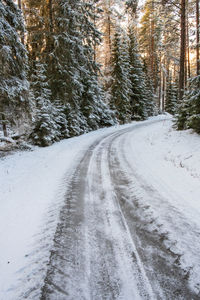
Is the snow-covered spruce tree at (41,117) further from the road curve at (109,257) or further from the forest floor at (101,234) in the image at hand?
the road curve at (109,257)

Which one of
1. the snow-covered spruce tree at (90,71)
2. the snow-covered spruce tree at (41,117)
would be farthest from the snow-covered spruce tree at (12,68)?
the snow-covered spruce tree at (90,71)

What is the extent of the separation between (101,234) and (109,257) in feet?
1.54

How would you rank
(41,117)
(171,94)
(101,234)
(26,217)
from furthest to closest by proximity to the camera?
(171,94) → (41,117) → (26,217) → (101,234)

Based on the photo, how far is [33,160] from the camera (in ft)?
25.2

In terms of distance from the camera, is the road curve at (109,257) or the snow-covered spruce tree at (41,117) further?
the snow-covered spruce tree at (41,117)

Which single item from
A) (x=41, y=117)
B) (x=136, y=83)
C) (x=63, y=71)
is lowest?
(x=41, y=117)

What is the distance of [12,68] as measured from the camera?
8344 mm

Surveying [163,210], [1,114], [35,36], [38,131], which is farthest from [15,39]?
[163,210]

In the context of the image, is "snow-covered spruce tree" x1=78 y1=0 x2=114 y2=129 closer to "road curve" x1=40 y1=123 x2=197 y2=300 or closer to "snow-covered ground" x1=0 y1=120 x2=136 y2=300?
"snow-covered ground" x1=0 y1=120 x2=136 y2=300

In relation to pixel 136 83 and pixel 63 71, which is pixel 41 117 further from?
pixel 136 83

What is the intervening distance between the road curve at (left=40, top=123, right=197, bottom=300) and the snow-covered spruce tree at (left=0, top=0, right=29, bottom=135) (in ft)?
21.6

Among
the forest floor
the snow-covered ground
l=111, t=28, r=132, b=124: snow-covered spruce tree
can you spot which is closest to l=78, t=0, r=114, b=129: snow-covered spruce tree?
l=111, t=28, r=132, b=124: snow-covered spruce tree

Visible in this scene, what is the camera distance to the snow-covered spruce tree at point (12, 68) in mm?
7570

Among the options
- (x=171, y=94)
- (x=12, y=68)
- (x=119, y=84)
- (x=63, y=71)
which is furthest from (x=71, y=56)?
(x=171, y=94)
